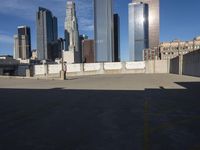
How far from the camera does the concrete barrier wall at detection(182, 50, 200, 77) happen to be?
44.2 m

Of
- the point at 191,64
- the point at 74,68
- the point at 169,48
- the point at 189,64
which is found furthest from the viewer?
the point at 169,48

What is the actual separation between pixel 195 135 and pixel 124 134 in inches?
72.7

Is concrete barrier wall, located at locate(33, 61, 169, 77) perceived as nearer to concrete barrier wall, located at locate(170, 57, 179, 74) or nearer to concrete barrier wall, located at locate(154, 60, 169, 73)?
concrete barrier wall, located at locate(154, 60, 169, 73)

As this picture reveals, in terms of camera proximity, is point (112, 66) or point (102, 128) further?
point (112, 66)

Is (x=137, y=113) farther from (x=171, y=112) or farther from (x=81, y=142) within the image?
(x=81, y=142)

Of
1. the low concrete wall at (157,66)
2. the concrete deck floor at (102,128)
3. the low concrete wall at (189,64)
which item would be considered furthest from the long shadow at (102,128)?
the low concrete wall at (157,66)

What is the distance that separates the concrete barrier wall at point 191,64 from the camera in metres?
44.2

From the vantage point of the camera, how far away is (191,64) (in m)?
49.3

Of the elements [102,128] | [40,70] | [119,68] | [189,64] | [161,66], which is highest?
[189,64]

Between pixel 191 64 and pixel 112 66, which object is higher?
pixel 191 64

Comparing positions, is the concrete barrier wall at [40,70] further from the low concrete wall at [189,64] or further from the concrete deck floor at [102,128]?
the concrete deck floor at [102,128]

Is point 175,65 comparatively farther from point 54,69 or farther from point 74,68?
point 54,69

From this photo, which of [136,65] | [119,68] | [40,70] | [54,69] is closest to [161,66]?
[136,65]

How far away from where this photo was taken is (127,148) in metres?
6.22
